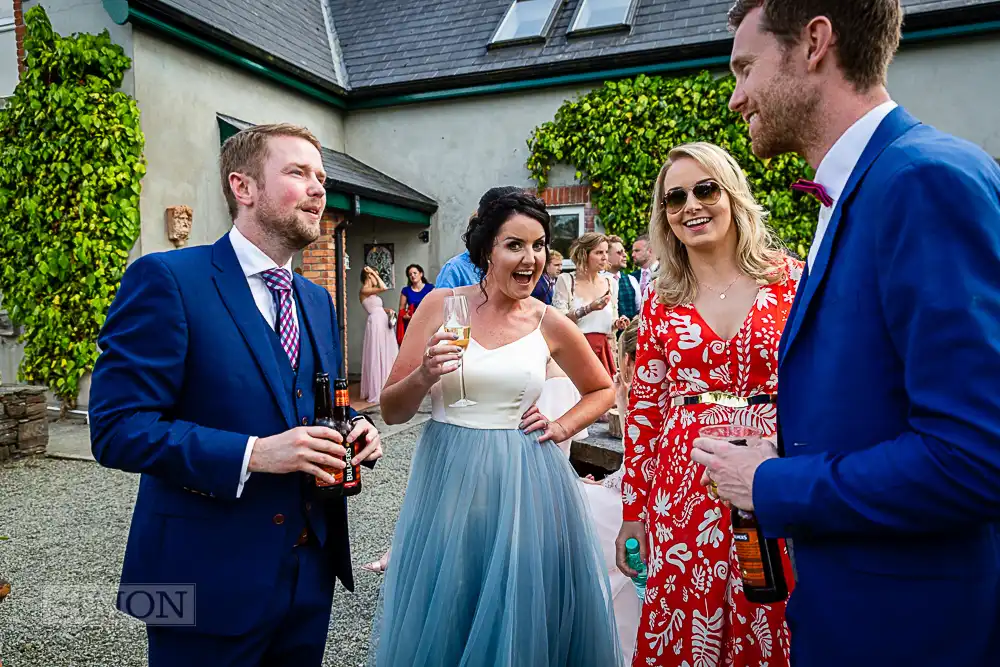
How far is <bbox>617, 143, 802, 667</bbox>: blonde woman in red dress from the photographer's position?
6.25 feet

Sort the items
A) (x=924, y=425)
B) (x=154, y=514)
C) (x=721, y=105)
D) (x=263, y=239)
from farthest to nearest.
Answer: (x=721, y=105) → (x=263, y=239) → (x=154, y=514) → (x=924, y=425)

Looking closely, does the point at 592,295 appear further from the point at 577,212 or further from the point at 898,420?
the point at 898,420

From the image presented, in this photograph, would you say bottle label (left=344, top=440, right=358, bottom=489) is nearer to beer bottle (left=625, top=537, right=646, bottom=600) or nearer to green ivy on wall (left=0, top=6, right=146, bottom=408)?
beer bottle (left=625, top=537, right=646, bottom=600)

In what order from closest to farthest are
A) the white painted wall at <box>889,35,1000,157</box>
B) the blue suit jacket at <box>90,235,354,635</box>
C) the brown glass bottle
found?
the brown glass bottle < the blue suit jacket at <box>90,235,354,635</box> < the white painted wall at <box>889,35,1000,157</box>

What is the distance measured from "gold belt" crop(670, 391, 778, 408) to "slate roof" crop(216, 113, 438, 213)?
7135 mm

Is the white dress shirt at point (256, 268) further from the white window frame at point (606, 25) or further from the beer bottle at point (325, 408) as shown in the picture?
the white window frame at point (606, 25)

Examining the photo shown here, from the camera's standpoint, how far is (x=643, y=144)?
9.58m

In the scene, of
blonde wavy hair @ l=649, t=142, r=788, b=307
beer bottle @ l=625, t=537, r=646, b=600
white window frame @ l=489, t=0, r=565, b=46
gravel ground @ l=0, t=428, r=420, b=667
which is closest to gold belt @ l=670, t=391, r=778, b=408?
blonde wavy hair @ l=649, t=142, r=788, b=307

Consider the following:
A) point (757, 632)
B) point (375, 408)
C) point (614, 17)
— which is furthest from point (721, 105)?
point (757, 632)

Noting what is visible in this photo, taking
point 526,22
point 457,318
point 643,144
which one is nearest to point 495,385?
point 457,318

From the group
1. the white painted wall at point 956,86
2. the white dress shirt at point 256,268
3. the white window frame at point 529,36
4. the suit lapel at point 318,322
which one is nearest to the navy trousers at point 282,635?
the suit lapel at point 318,322

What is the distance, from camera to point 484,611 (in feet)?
7.30

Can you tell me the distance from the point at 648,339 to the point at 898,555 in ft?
3.83

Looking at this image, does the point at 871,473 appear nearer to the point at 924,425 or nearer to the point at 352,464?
the point at 924,425
